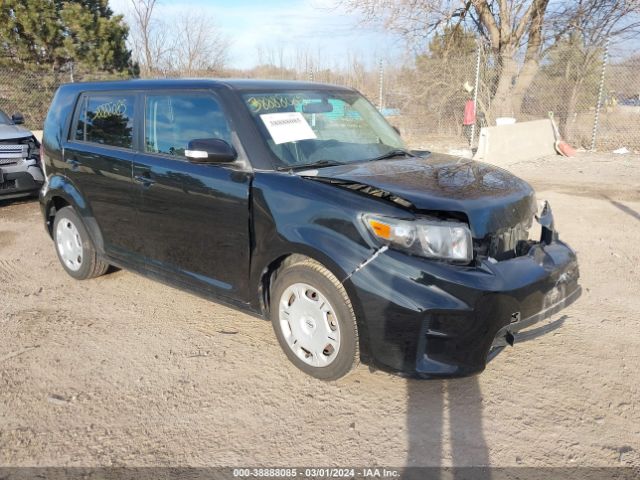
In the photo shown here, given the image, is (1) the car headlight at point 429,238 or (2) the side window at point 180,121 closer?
(1) the car headlight at point 429,238

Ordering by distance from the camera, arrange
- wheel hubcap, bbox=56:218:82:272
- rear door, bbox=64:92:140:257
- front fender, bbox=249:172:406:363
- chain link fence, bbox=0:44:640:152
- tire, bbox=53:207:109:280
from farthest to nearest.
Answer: chain link fence, bbox=0:44:640:152 → wheel hubcap, bbox=56:218:82:272 → tire, bbox=53:207:109:280 → rear door, bbox=64:92:140:257 → front fender, bbox=249:172:406:363

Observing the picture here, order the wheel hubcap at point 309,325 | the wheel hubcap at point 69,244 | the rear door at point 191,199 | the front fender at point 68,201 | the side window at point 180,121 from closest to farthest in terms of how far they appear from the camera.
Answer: the wheel hubcap at point 309,325 < the rear door at point 191,199 < the side window at point 180,121 < the front fender at point 68,201 < the wheel hubcap at point 69,244

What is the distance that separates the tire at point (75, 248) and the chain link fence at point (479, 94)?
11.1 meters

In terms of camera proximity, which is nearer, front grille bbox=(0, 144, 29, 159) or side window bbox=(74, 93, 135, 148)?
side window bbox=(74, 93, 135, 148)

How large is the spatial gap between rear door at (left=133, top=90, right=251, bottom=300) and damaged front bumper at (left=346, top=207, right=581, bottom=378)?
40.6 inches

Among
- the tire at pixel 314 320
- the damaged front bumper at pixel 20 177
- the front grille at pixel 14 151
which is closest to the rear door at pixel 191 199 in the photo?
the tire at pixel 314 320

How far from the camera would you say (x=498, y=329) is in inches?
114

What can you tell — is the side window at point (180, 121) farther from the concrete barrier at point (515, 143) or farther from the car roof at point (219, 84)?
the concrete barrier at point (515, 143)

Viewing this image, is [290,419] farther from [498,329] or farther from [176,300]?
[176,300]

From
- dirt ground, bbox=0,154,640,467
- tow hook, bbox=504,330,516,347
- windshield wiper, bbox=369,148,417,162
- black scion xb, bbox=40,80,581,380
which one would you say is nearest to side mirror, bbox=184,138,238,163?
black scion xb, bbox=40,80,581,380

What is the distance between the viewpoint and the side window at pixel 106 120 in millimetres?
4332

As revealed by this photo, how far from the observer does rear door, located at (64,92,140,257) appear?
169 inches

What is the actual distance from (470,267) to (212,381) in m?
1.73

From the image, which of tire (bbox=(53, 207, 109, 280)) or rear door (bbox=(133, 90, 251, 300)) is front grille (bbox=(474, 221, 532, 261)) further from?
tire (bbox=(53, 207, 109, 280))
